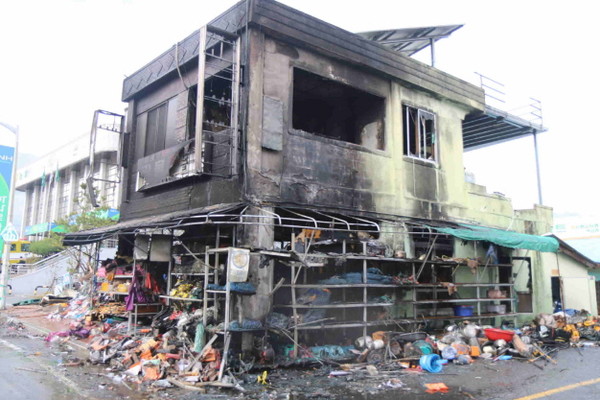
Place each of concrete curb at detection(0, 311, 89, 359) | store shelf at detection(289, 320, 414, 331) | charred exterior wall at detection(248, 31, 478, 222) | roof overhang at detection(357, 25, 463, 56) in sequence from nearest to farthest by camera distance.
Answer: store shelf at detection(289, 320, 414, 331)
charred exterior wall at detection(248, 31, 478, 222)
concrete curb at detection(0, 311, 89, 359)
roof overhang at detection(357, 25, 463, 56)

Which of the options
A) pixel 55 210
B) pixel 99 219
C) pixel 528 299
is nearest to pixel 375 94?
pixel 528 299

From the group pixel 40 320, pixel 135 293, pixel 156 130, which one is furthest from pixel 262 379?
pixel 40 320

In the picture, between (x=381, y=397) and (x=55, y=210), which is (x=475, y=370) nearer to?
(x=381, y=397)

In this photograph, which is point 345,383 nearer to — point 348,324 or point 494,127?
point 348,324

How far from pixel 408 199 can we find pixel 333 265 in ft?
11.3

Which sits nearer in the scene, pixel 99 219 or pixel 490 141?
pixel 490 141

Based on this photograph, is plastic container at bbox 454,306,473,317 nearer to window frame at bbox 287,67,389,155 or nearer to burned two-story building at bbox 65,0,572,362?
burned two-story building at bbox 65,0,572,362

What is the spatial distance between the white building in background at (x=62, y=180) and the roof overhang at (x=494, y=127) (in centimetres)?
2697

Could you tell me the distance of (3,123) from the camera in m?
20.2

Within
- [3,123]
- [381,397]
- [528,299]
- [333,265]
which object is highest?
[3,123]

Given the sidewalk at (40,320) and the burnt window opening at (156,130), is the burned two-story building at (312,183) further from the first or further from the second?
the sidewalk at (40,320)

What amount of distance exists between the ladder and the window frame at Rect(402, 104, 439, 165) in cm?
547

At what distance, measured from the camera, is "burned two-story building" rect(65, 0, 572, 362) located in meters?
10.2

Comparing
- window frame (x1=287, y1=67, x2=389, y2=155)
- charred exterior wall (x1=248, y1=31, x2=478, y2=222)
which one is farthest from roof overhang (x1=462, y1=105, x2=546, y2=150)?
window frame (x1=287, y1=67, x2=389, y2=155)
